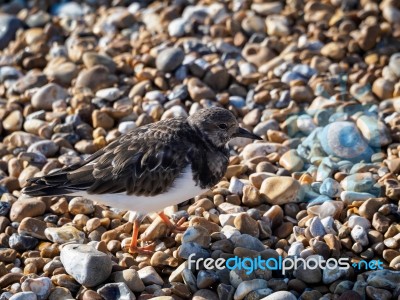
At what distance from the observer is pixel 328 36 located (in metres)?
7.96

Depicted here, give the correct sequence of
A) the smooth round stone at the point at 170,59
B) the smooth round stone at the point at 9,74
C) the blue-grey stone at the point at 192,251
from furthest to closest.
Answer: the smooth round stone at the point at 9,74
the smooth round stone at the point at 170,59
the blue-grey stone at the point at 192,251

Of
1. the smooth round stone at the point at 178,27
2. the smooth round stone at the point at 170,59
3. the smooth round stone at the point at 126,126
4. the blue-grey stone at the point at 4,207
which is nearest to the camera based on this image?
the blue-grey stone at the point at 4,207

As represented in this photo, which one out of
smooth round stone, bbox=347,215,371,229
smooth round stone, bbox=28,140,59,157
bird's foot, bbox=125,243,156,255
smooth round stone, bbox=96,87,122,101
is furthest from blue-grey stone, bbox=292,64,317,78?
bird's foot, bbox=125,243,156,255

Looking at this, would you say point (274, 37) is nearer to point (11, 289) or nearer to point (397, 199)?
point (397, 199)

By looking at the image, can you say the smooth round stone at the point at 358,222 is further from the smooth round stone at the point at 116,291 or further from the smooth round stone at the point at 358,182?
the smooth round stone at the point at 116,291

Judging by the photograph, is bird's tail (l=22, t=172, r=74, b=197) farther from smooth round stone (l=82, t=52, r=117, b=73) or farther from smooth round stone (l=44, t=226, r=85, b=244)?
smooth round stone (l=82, t=52, r=117, b=73)

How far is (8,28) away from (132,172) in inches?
167

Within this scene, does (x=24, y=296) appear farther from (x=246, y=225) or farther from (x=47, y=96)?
(x=47, y=96)

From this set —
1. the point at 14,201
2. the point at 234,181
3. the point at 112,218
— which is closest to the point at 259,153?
the point at 234,181

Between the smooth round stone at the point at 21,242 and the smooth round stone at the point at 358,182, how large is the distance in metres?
2.39

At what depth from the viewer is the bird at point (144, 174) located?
5.23 metres

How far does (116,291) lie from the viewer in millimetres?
4859

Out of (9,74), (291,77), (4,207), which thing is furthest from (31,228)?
(291,77)

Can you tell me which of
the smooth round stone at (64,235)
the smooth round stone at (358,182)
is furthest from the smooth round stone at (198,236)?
the smooth round stone at (358,182)
